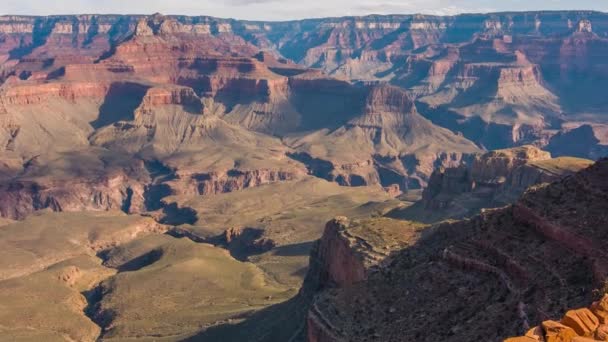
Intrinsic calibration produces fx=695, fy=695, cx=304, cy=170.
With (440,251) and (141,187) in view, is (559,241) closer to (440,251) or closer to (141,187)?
(440,251)

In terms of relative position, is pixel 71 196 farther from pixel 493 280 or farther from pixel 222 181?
pixel 493 280

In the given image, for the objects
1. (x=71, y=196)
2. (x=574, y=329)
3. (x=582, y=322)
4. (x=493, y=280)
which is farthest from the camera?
(x=71, y=196)

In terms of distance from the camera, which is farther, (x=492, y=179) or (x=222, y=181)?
(x=222, y=181)

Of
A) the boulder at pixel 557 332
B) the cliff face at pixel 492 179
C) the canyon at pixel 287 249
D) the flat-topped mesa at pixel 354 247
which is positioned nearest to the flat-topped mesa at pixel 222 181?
the canyon at pixel 287 249

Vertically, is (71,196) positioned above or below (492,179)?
below

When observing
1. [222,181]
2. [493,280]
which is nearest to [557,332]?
[493,280]

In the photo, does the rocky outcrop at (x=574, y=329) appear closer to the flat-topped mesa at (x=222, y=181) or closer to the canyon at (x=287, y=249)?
the canyon at (x=287, y=249)

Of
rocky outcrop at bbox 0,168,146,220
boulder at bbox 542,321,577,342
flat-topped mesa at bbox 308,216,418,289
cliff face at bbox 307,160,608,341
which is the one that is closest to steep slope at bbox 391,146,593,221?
flat-topped mesa at bbox 308,216,418,289

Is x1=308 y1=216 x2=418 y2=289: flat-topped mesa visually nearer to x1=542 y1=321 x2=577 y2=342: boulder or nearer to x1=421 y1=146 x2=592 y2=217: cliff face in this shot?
x1=421 y1=146 x2=592 y2=217: cliff face

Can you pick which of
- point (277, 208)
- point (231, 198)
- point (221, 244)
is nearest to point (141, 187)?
point (231, 198)
